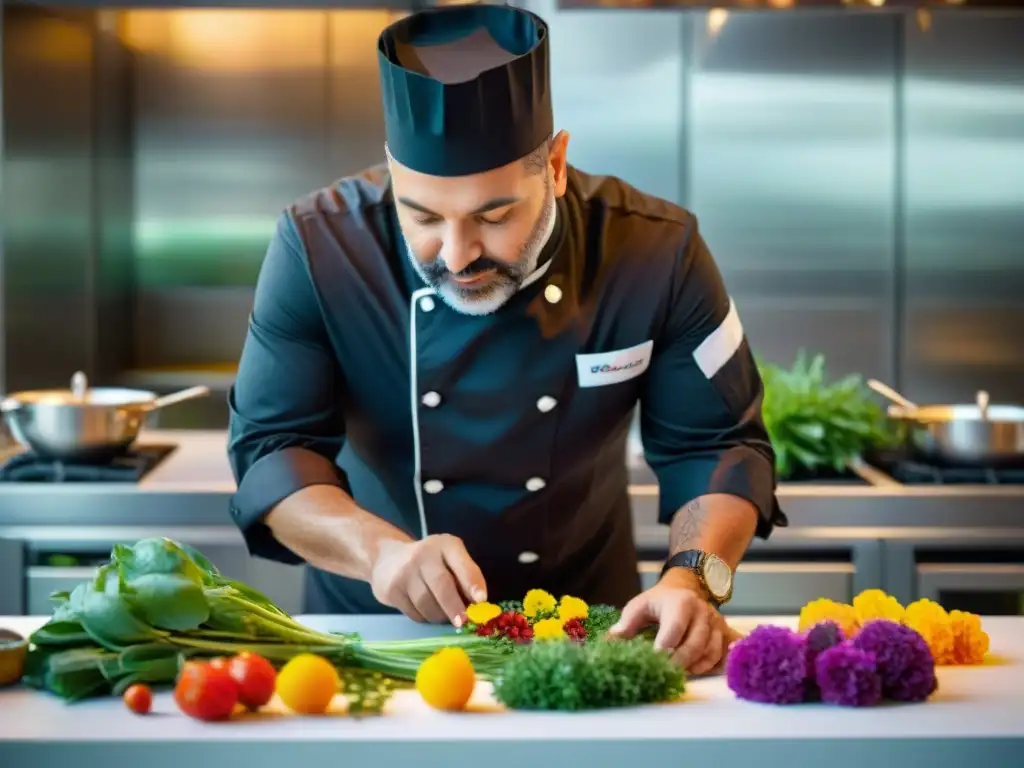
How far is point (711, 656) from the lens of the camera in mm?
1766

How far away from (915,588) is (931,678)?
1.87m

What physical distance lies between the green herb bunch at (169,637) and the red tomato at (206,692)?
0.12m

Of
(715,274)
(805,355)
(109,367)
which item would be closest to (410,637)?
(715,274)

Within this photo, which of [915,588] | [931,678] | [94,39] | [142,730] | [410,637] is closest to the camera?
[142,730]

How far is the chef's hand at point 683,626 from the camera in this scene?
5.73 feet

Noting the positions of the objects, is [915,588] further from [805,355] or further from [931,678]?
[931,678]

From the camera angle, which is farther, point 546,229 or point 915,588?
point 915,588

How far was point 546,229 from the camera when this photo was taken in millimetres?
2082

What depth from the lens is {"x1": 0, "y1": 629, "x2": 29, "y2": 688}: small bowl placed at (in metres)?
1.66

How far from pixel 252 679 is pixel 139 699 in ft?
→ 0.39

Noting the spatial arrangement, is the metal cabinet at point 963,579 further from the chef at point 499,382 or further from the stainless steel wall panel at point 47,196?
the stainless steel wall panel at point 47,196

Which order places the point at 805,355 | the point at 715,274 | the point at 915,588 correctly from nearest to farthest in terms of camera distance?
the point at 715,274 → the point at 915,588 → the point at 805,355

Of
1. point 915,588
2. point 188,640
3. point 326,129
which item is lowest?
point 915,588

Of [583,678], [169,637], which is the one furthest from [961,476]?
[169,637]
